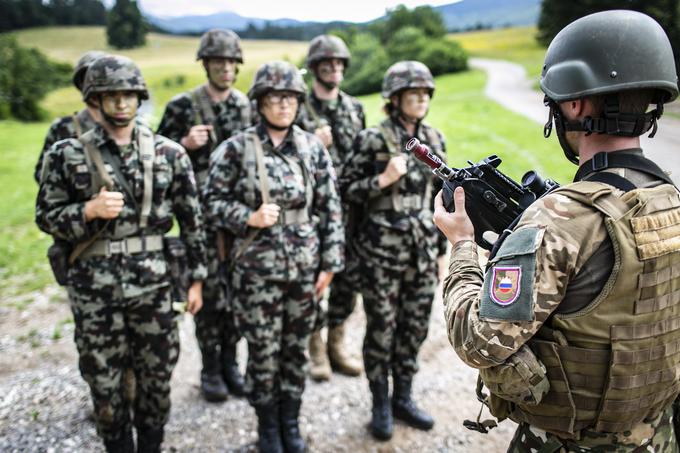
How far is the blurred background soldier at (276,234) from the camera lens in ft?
12.0

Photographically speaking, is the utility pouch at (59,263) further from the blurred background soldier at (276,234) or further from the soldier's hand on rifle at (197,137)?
the soldier's hand on rifle at (197,137)

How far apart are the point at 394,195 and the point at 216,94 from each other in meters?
2.09

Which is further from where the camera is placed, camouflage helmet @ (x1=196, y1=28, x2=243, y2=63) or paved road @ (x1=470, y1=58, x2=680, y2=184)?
paved road @ (x1=470, y1=58, x2=680, y2=184)

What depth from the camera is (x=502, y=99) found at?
20906mm

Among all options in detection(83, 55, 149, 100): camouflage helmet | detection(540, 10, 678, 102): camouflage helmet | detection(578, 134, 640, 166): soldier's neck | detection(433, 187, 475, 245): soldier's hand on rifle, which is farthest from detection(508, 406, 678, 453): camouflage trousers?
detection(83, 55, 149, 100): camouflage helmet

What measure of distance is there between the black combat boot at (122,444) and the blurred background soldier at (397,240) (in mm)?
1783

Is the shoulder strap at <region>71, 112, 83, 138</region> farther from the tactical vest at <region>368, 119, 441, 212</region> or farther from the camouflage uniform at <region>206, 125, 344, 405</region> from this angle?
the tactical vest at <region>368, 119, 441, 212</region>

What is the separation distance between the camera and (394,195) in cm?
410

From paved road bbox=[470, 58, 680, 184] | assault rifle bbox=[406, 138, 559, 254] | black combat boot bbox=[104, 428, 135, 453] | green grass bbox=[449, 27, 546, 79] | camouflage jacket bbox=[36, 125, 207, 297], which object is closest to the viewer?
assault rifle bbox=[406, 138, 559, 254]

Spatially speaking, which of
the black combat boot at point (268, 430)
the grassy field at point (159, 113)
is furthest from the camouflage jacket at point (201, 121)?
the grassy field at point (159, 113)

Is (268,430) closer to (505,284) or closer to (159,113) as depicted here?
(505,284)

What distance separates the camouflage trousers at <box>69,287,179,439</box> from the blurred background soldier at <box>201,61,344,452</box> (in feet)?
1.84

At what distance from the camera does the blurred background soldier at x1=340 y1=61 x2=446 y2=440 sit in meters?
4.08

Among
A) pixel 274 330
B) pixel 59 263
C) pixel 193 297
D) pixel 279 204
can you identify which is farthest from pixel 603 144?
pixel 59 263
